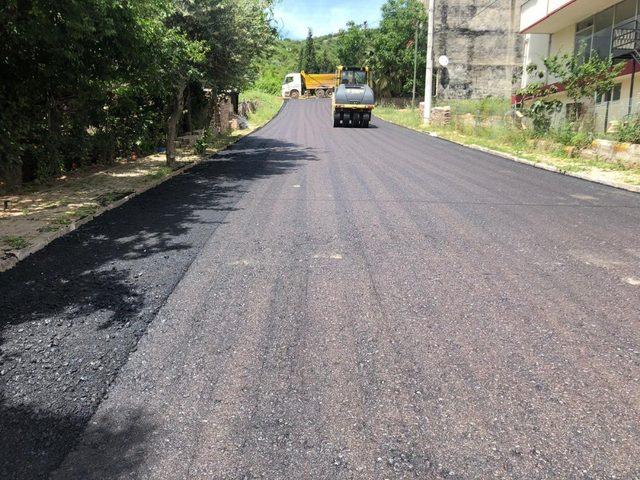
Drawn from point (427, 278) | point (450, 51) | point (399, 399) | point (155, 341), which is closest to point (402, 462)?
point (399, 399)

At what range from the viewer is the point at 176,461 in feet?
9.30

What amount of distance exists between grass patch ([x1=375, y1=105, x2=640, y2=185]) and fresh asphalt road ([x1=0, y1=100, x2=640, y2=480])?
5.45 metres

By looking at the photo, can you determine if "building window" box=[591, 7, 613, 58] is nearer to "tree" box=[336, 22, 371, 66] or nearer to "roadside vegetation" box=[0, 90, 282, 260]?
"roadside vegetation" box=[0, 90, 282, 260]

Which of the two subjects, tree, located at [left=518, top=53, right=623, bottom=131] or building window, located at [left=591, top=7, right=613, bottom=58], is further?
building window, located at [left=591, top=7, right=613, bottom=58]

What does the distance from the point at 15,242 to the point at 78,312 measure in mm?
2716

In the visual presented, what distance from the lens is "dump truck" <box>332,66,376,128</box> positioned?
94.6 ft

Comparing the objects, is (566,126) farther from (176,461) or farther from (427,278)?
(176,461)

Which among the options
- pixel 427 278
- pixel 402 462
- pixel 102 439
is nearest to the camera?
pixel 402 462

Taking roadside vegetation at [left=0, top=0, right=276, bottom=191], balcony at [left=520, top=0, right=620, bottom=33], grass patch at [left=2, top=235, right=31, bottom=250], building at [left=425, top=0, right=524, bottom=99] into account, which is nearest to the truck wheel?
balcony at [left=520, top=0, right=620, bottom=33]

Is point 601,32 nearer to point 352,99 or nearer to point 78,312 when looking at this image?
point 352,99

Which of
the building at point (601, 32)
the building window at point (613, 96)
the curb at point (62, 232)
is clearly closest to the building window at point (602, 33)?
the building at point (601, 32)

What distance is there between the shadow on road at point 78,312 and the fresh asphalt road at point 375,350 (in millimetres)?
61

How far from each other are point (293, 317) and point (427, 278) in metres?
1.71

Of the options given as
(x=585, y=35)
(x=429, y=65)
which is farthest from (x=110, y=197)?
(x=585, y=35)
